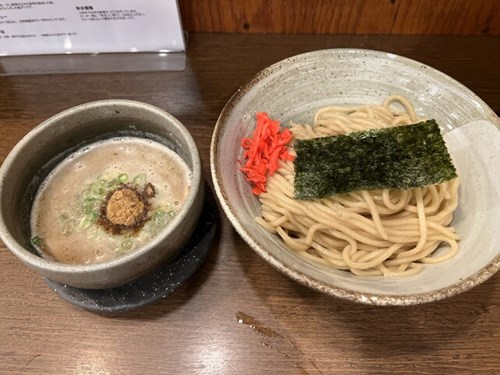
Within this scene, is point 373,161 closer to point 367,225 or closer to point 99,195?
point 367,225

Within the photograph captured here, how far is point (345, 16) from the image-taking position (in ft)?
7.69

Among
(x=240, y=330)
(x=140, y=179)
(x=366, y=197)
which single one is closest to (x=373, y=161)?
(x=366, y=197)

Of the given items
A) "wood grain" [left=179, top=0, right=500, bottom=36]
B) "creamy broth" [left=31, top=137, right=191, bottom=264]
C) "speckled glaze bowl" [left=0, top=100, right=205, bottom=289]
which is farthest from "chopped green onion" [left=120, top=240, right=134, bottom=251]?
"wood grain" [left=179, top=0, right=500, bottom=36]

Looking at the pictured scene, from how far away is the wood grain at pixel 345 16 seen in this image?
228 centimetres

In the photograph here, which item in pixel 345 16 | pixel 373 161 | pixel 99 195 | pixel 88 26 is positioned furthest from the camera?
pixel 345 16

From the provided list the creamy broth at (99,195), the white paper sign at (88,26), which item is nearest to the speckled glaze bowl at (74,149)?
the creamy broth at (99,195)

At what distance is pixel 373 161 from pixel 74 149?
114cm

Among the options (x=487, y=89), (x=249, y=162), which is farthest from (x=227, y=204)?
(x=487, y=89)

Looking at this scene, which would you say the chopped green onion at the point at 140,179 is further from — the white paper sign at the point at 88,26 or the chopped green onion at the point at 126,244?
the white paper sign at the point at 88,26

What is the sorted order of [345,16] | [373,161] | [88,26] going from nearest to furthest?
[373,161] < [88,26] < [345,16]

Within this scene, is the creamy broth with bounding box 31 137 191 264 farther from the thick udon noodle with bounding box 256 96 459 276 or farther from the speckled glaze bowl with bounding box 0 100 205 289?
the thick udon noodle with bounding box 256 96 459 276

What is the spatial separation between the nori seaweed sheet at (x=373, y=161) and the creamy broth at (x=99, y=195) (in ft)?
1.48

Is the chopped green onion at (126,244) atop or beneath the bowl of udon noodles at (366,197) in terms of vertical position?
beneath

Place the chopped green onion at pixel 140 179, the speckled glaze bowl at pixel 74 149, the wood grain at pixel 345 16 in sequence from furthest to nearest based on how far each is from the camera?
the wood grain at pixel 345 16
the chopped green onion at pixel 140 179
the speckled glaze bowl at pixel 74 149
